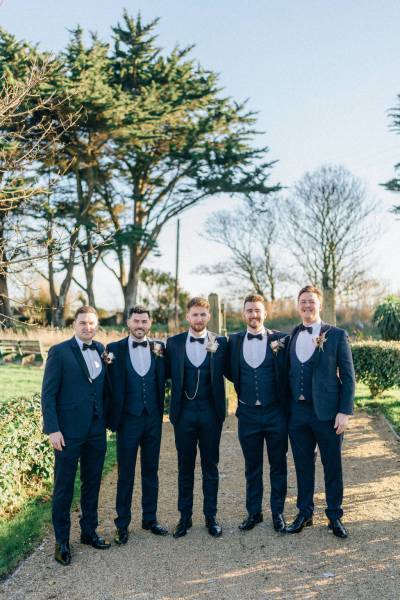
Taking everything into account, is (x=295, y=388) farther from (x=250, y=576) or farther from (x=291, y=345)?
(x=250, y=576)

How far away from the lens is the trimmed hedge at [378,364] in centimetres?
1068

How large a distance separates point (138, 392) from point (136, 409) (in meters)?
0.14

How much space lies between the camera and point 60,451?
15.3ft

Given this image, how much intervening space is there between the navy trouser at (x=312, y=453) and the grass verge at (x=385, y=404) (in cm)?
493

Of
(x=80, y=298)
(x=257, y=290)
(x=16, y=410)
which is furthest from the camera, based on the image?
(x=257, y=290)

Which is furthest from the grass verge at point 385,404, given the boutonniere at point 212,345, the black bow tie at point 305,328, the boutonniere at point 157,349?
the boutonniere at point 157,349

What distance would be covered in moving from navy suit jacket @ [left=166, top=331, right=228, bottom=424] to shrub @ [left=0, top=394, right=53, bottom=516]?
1709 millimetres

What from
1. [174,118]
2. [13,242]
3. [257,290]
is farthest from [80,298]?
[13,242]

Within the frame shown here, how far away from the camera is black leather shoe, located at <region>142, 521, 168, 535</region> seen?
507 centimetres

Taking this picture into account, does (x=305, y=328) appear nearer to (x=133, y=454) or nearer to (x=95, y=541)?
(x=133, y=454)

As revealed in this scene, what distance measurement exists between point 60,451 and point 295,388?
1997 mm

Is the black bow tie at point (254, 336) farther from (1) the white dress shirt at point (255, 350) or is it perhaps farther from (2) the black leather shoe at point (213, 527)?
(2) the black leather shoe at point (213, 527)

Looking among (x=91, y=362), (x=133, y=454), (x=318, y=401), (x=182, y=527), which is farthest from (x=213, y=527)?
(x=91, y=362)

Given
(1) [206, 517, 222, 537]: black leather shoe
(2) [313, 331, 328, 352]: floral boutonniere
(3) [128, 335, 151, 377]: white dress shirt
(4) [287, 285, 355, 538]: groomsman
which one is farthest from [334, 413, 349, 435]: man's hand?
(3) [128, 335, 151, 377]: white dress shirt
